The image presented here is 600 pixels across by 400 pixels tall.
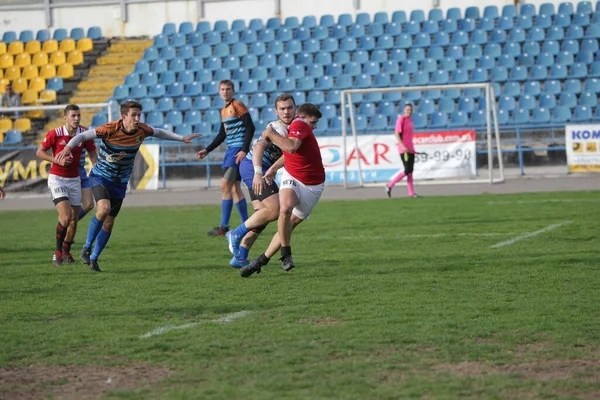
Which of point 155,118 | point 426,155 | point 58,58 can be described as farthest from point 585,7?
point 58,58

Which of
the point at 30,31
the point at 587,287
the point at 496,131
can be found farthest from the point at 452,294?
the point at 30,31

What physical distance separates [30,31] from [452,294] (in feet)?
99.8

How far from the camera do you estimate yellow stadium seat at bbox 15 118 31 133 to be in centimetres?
3125

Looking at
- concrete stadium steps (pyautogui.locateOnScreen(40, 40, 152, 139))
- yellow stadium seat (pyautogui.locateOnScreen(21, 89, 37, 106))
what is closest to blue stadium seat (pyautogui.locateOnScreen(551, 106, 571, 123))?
concrete stadium steps (pyautogui.locateOnScreen(40, 40, 152, 139))

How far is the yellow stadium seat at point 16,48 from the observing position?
35688 mm

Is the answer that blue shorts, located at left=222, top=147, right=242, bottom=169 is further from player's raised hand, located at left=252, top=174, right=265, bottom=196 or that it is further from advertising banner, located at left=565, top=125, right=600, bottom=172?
advertising banner, located at left=565, top=125, right=600, bottom=172

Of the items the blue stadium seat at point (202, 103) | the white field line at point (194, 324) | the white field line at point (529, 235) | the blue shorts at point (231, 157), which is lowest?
the white field line at point (194, 324)

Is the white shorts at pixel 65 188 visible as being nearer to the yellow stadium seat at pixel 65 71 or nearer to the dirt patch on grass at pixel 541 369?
the dirt patch on grass at pixel 541 369

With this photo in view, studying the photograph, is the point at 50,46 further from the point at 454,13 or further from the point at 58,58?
the point at 454,13

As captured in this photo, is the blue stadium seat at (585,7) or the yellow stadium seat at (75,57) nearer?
the blue stadium seat at (585,7)

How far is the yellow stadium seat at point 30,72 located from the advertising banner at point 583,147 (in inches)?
722

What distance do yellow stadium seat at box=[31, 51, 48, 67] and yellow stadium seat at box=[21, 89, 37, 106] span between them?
164cm

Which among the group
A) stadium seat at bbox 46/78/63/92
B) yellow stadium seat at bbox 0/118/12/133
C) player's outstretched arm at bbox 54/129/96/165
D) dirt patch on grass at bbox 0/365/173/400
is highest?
stadium seat at bbox 46/78/63/92

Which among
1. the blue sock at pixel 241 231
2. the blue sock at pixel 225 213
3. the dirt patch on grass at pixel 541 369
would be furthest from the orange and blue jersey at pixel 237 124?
the dirt patch on grass at pixel 541 369
